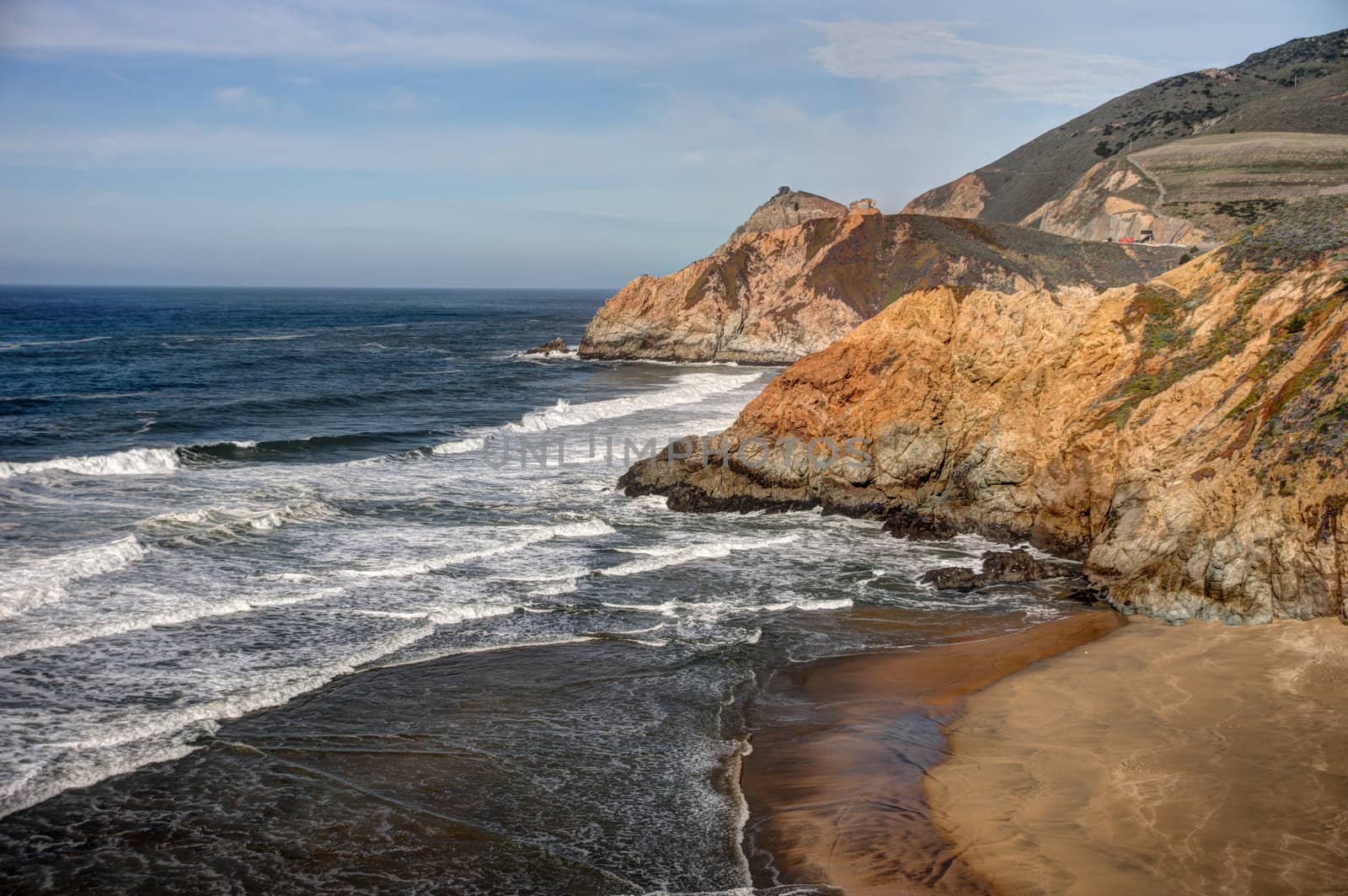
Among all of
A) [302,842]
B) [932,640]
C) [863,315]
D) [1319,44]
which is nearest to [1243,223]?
[863,315]

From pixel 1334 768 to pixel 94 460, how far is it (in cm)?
2939

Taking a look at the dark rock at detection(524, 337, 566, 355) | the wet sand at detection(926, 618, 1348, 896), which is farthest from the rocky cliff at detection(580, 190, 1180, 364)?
the wet sand at detection(926, 618, 1348, 896)

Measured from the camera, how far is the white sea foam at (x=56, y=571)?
52.4 ft

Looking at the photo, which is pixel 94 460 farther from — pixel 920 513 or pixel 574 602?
pixel 920 513

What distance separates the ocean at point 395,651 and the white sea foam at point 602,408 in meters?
1.34

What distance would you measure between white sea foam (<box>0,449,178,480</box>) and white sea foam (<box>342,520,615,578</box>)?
12531 millimetres

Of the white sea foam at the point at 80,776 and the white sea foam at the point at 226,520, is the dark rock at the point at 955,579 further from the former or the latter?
the white sea foam at the point at 226,520

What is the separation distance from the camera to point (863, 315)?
198 ft

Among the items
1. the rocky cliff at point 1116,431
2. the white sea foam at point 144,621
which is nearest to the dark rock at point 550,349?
the rocky cliff at point 1116,431

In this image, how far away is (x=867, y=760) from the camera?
1122 centimetres

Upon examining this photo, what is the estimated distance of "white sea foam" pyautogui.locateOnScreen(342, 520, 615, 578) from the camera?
18.3m

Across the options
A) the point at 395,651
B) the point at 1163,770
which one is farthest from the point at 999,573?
the point at 395,651

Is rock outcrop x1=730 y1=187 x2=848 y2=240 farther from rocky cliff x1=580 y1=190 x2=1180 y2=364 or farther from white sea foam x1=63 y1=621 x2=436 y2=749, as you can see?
white sea foam x1=63 y1=621 x2=436 y2=749

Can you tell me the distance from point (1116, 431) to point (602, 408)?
2487cm
